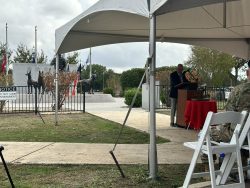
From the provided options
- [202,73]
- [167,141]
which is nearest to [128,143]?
[167,141]

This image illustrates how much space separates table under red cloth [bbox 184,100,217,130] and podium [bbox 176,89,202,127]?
2.21 ft

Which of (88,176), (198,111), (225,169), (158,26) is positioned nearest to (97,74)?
(158,26)

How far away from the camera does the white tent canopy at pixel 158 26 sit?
259 inches

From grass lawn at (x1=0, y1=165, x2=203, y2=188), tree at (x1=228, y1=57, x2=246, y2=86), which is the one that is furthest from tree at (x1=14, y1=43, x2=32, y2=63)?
grass lawn at (x1=0, y1=165, x2=203, y2=188)

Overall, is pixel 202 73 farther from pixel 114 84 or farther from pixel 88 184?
pixel 88 184

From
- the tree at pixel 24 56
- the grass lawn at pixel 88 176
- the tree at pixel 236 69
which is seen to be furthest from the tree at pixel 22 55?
the grass lawn at pixel 88 176

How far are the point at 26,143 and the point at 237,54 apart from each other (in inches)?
325

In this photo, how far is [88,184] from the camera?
643 cm

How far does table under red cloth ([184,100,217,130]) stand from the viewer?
11.5 meters

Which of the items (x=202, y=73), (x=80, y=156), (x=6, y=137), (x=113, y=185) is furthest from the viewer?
(x=202, y=73)

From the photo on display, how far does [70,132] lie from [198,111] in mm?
3494

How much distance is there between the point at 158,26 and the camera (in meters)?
12.1

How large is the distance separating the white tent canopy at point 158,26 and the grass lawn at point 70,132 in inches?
88.3

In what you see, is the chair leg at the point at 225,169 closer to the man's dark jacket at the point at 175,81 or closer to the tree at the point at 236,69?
the man's dark jacket at the point at 175,81
